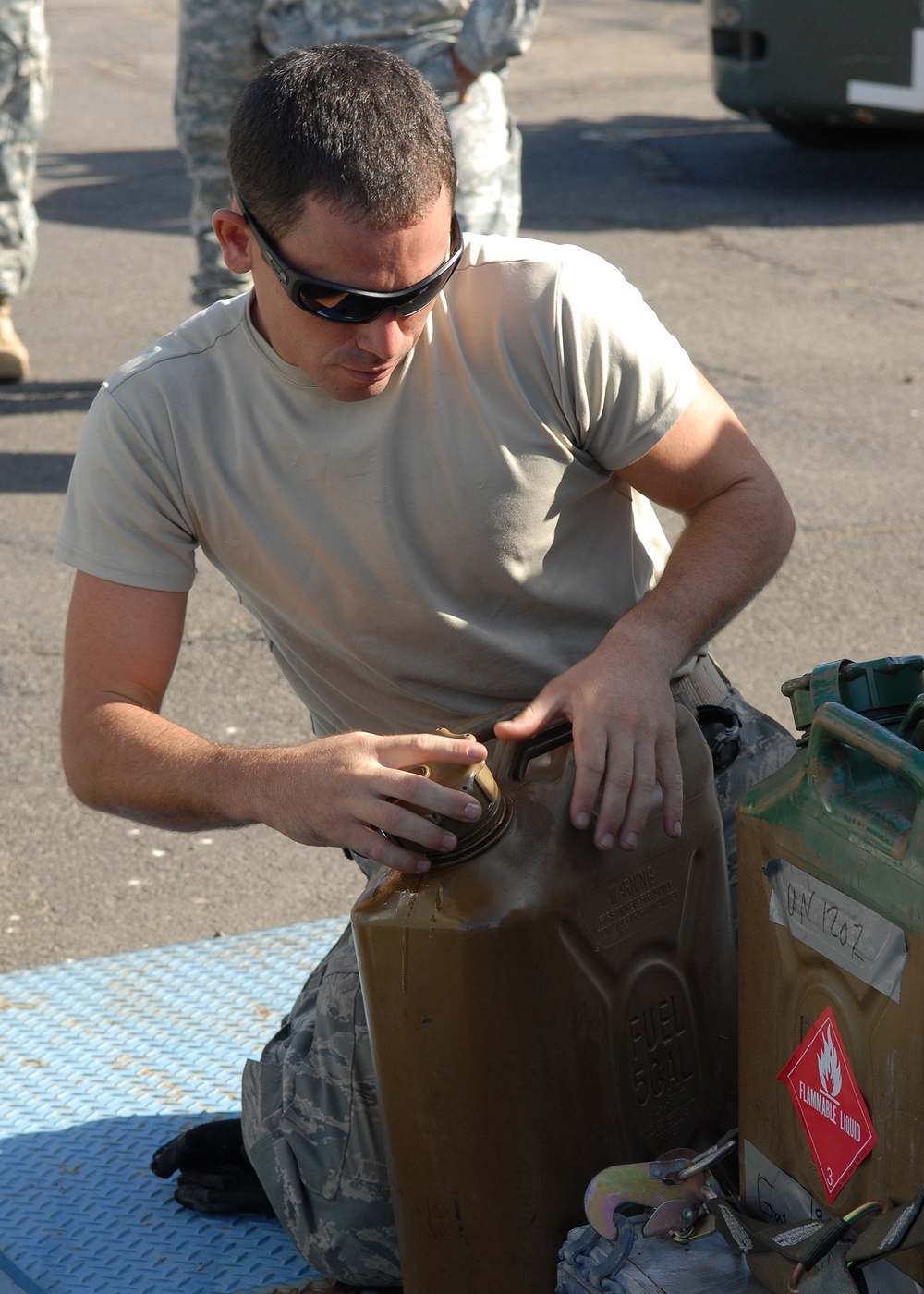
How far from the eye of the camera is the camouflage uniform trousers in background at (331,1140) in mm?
1854

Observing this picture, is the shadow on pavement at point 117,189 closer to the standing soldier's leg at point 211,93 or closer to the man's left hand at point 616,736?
the standing soldier's leg at point 211,93

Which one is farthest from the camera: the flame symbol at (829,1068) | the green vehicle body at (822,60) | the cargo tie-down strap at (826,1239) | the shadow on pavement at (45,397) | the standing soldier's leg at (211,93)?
the green vehicle body at (822,60)

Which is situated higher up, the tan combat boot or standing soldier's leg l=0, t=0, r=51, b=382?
standing soldier's leg l=0, t=0, r=51, b=382

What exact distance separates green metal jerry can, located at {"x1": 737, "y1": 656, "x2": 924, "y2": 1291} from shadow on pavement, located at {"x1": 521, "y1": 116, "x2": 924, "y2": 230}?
631 centimetres

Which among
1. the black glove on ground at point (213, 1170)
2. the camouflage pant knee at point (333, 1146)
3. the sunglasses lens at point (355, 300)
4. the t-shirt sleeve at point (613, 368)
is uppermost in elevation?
the sunglasses lens at point (355, 300)

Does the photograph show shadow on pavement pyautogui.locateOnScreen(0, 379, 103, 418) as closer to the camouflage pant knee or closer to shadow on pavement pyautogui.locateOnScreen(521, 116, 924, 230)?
shadow on pavement pyautogui.locateOnScreen(521, 116, 924, 230)

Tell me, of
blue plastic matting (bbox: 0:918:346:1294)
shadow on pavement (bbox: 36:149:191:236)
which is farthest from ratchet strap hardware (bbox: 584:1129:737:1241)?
shadow on pavement (bbox: 36:149:191:236)

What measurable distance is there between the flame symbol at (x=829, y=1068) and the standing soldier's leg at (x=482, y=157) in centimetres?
311

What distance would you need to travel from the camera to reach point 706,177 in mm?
8469

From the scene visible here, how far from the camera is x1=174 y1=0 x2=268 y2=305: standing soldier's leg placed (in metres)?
4.70

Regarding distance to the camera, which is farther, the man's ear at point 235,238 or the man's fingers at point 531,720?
the man's ear at point 235,238

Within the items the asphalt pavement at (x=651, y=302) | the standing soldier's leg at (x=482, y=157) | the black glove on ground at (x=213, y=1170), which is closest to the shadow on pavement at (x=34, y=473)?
the asphalt pavement at (x=651, y=302)

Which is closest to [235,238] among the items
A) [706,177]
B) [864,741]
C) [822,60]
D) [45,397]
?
[864,741]

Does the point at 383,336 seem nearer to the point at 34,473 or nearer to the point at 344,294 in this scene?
the point at 344,294
